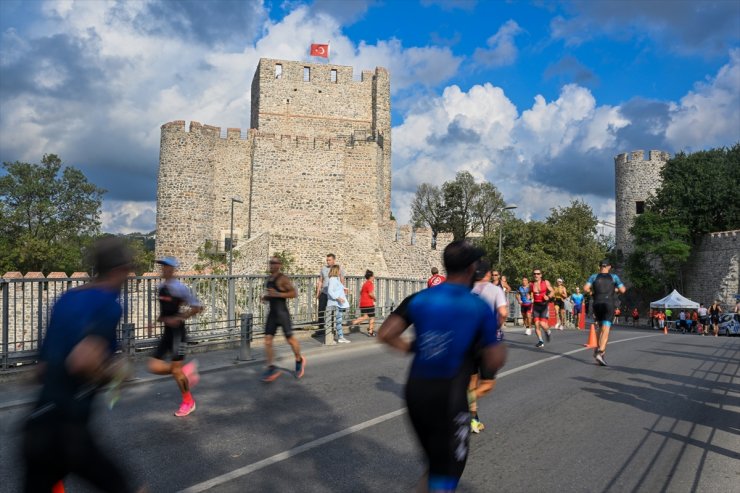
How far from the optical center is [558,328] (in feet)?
84.8

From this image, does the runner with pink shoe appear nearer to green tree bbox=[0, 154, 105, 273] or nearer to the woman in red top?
the woman in red top

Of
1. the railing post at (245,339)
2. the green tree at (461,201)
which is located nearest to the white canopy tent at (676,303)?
the green tree at (461,201)

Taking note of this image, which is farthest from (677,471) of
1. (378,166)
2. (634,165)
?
(634,165)

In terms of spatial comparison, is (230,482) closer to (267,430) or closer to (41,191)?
(267,430)

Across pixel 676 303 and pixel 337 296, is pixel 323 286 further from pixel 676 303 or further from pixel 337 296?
pixel 676 303

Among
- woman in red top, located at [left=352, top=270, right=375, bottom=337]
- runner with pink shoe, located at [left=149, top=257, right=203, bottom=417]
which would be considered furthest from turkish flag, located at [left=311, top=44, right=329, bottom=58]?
runner with pink shoe, located at [left=149, top=257, right=203, bottom=417]

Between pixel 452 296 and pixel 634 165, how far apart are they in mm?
64579

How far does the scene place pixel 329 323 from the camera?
15359mm

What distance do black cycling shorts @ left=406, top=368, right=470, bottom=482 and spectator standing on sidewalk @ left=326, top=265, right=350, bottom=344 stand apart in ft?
39.5

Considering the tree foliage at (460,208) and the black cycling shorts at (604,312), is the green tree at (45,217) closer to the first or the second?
the tree foliage at (460,208)

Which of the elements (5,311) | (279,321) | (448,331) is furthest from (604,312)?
(5,311)

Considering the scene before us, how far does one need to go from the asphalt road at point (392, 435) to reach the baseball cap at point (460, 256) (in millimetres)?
2168

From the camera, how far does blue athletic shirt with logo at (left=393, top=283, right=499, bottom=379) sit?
3428mm

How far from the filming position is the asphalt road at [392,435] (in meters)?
5.24
